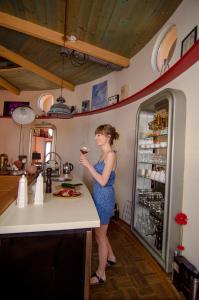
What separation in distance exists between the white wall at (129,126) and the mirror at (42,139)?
20 cm

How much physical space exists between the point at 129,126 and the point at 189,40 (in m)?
1.73

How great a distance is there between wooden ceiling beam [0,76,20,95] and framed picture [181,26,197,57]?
4.77 m

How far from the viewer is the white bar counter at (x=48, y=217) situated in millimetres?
1175

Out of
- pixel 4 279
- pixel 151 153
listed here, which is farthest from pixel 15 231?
pixel 151 153

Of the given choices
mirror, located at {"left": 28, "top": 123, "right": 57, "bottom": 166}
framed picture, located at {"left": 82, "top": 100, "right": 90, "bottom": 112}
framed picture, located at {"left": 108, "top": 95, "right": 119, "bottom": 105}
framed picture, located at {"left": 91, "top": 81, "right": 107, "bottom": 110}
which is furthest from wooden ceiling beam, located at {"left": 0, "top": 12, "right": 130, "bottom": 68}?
mirror, located at {"left": 28, "top": 123, "right": 57, "bottom": 166}

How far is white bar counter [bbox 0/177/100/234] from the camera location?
1175 millimetres

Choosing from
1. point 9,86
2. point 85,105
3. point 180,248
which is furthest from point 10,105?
point 180,248

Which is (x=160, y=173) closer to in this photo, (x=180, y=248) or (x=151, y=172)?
(x=151, y=172)

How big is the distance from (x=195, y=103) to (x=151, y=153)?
1037mm

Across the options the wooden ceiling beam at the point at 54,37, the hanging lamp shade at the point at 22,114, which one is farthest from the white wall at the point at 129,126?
the hanging lamp shade at the point at 22,114

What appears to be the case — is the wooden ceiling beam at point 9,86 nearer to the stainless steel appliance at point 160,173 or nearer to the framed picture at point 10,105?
the framed picture at point 10,105

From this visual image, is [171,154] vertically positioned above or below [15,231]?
above

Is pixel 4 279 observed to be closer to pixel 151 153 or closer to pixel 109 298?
pixel 109 298

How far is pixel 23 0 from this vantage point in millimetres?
2504
